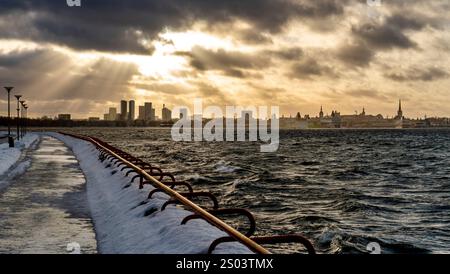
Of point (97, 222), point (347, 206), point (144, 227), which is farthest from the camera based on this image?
point (347, 206)

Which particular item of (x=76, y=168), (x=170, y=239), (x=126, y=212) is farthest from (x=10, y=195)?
(x=76, y=168)

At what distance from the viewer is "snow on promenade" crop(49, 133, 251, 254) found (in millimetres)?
8406

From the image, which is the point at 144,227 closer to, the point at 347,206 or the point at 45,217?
the point at 45,217

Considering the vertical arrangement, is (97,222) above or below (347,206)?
above

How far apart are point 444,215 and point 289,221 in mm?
7210

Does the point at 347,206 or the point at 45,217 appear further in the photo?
the point at 347,206

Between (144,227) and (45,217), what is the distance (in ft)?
12.2

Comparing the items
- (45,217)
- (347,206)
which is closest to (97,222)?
(45,217)

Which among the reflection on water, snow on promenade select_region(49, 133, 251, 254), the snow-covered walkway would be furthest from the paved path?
the reflection on water

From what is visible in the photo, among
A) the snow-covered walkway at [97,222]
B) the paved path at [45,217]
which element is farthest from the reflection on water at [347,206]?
the paved path at [45,217]

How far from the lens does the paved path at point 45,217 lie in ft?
32.6

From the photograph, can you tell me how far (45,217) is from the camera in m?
12.8

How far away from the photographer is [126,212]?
1264cm

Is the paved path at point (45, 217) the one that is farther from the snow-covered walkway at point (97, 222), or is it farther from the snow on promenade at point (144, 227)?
the snow on promenade at point (144, 227)
